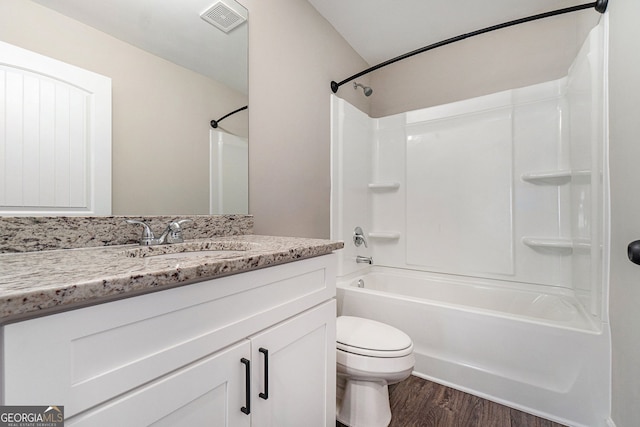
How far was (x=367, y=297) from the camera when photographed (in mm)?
1878

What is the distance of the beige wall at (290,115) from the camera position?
1.53 m

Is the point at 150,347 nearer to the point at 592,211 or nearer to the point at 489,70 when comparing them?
the point at 592,211

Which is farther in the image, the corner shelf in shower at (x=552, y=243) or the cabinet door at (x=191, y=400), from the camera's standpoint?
the corner shelf in shower at (x=552, y=243)

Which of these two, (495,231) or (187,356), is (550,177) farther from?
(187,356)

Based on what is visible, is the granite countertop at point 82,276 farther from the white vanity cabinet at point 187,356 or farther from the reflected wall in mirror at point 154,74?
the reflected wall in mirror at point 154,74

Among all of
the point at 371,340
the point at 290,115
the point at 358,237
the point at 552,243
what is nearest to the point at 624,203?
the point at 552,243

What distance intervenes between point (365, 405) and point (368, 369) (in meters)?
0.25

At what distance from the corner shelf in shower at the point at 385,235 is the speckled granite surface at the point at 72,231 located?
5.50ft

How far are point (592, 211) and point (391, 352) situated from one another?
1241 millimetres

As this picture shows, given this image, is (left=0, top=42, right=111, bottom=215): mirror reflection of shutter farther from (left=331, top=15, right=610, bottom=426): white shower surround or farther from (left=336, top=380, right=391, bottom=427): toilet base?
(left=331, top=15, right=610, bottom=426): white shower surround

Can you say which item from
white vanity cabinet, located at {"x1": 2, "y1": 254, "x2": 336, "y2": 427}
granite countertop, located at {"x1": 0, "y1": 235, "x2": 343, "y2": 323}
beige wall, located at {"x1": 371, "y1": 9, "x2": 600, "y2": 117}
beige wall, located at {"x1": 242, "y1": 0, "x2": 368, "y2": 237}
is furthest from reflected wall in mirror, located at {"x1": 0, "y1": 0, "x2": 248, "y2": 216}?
beige wall, located at {"x1": 371, "y1": 9, "x2": 600, "y2": 117}

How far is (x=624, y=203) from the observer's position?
3.70ft

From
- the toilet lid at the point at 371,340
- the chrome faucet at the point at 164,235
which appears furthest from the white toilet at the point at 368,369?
the chrome faucet at the point at 164,235

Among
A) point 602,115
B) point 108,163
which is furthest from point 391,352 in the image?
point 602,115
